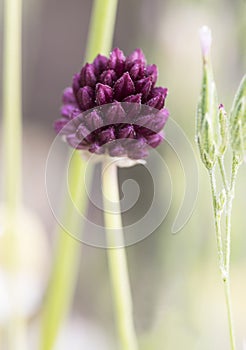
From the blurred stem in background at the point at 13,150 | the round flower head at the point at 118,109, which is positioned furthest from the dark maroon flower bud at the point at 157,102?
the blurred stem in background at the point at 13,150

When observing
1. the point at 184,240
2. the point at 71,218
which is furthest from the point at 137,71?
the point at 184,240

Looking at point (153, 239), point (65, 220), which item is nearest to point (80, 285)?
point (153, 239)

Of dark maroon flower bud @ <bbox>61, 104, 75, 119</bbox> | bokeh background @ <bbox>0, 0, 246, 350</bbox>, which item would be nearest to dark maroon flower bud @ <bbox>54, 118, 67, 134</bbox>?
dark maroon flower bud @ <bbox>61, 104, 75, 119</bbox>

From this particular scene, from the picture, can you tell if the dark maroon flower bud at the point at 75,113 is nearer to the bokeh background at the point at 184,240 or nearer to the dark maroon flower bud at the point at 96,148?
the dark maroon flower bud at the point at 96,148

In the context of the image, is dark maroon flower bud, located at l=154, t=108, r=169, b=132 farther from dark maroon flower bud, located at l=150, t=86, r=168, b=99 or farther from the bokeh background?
the bokeh background

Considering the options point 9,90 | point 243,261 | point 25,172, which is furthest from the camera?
point 25,172

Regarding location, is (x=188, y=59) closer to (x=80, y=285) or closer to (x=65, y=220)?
(x=65, y=220)

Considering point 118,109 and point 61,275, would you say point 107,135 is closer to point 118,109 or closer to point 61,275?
point 118,109
